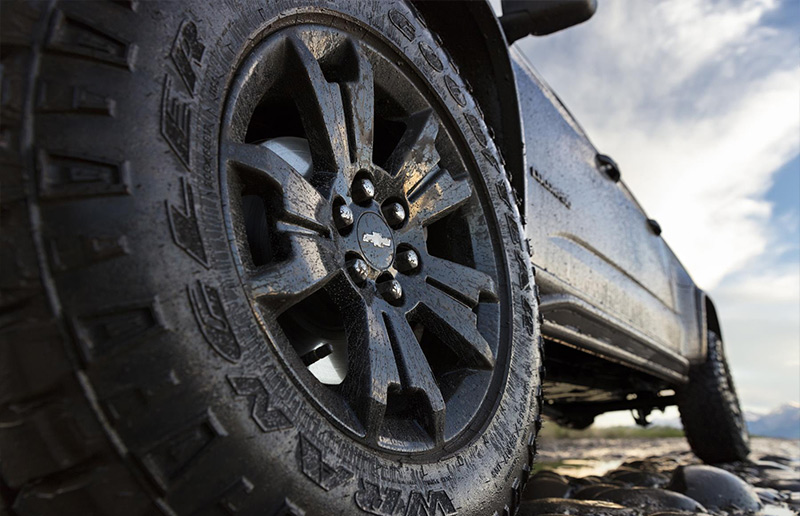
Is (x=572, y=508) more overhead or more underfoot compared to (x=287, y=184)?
more underfoot

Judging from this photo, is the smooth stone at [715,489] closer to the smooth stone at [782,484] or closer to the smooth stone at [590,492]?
the smooth stone at [590,492]

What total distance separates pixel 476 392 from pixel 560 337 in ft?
3.06

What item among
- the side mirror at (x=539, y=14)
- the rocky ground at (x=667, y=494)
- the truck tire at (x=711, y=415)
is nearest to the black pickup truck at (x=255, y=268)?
the side mirror at (x=539, y=14)

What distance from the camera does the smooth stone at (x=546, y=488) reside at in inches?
85.1

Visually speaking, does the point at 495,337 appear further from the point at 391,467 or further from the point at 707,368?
the point at 707,368

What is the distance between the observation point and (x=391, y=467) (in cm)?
84

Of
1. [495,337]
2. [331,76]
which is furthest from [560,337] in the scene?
[331,76]

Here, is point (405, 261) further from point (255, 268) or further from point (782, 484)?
point (782, 484)

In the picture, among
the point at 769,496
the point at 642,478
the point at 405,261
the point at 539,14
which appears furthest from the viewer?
the point at 642,478

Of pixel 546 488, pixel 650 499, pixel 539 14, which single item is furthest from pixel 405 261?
pixel 546 488

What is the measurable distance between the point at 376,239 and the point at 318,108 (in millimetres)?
234

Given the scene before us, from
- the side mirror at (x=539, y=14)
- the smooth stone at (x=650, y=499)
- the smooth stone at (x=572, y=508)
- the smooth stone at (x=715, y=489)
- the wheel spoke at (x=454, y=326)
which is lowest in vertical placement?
the smooth stone at (x=572, y=508)

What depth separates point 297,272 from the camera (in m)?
0.85

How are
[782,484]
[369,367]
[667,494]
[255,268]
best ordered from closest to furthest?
[255,268] → [369,367] → [667,494] → [782,484]
